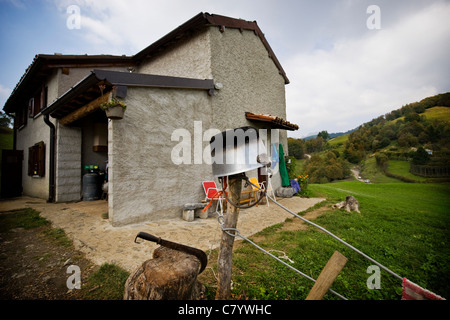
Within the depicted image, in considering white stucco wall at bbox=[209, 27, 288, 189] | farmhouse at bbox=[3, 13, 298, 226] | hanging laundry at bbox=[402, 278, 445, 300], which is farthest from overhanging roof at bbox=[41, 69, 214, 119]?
hanging laundry at bbox=[402, 278, 445, 300]

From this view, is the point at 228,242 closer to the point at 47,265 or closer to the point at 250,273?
the point at 250,273

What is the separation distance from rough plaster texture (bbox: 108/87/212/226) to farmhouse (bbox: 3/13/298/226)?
0.07 feet

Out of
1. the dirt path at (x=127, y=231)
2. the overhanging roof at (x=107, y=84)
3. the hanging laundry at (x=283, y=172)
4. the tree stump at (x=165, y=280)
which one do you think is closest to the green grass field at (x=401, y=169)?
the hanging laundry at (x=283, y=172)

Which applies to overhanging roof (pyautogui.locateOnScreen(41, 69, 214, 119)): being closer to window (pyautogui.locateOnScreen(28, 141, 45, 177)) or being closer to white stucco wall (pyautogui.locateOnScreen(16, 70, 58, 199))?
white stucco wall (pyautogui.locateOnScreen(16, 70, 58, 199))

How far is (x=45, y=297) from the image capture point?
2.03 m

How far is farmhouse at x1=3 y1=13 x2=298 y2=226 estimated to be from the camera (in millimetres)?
4309

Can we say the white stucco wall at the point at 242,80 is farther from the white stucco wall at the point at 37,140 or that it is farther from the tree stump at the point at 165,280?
the white stucco wall at the point at 37,140

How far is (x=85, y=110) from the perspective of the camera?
539cm

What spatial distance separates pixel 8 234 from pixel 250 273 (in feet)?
16.4

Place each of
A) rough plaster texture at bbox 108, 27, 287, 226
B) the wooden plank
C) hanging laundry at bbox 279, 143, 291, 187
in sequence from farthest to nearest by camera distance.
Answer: hanging laundry at bbox 279, 143, 291, 187 < the wooden plank < rough plaster texture at bbox 108, 27, 287, 226

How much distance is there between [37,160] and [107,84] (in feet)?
Result: 22.4

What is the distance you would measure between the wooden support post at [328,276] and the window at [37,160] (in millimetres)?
9896

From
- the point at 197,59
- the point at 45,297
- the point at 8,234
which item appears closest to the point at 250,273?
the point at 45,297

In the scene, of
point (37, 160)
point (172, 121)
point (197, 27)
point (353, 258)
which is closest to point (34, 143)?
point (37, 160)
